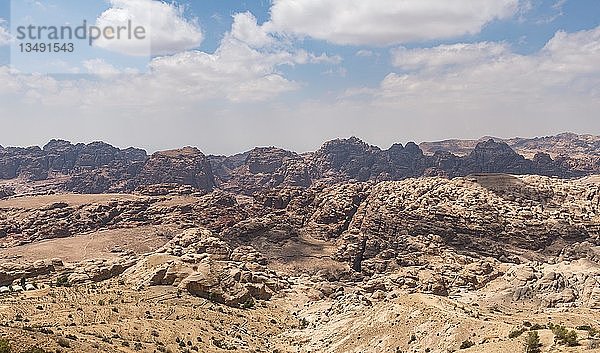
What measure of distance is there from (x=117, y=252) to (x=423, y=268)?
185 ft

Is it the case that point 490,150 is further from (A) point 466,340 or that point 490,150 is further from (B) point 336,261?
(A) point 466,340

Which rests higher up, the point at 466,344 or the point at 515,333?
the point at 515,333

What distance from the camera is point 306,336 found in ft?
137

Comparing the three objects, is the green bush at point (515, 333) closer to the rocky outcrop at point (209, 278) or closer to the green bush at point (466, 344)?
the green bush at point (466, 344)

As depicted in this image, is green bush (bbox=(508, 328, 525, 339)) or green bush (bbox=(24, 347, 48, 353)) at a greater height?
→ green bush (bbox=(24, 347, 48, 353))

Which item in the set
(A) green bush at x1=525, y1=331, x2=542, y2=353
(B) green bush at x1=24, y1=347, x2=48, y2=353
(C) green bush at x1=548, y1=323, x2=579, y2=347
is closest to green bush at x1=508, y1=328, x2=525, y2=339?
(C) green bush at x1=548, y1=323, x2=579, y2=347

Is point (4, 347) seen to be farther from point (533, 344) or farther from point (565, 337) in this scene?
point (565, 337)

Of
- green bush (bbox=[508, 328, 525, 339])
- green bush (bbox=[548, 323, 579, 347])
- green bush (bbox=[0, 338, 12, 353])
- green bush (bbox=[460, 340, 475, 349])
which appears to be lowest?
green bush (bbox=[460, 340, 475, 349])

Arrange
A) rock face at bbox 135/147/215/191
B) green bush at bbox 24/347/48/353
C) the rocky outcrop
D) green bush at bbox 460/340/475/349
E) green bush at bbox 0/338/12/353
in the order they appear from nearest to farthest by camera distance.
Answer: green bush at bbox 0/338/12/353, green bush at bbox 24/347/48/353, green bush at bbox 460/340/475/349, the rocky outcrop, rock face at bbox 135/147/215/191

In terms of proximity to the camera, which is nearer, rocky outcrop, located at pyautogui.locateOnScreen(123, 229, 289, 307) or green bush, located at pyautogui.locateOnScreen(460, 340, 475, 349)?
green bush, located at pyautogui.locateOnScreen(460, 340, 475, 349)

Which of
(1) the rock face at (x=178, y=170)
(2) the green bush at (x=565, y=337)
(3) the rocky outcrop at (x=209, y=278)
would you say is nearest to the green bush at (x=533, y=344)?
(2) the green bush at (x=565, y=337)

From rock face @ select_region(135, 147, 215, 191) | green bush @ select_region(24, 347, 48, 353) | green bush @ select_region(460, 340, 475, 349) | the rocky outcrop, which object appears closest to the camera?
green bush @ select_region(24, 347, 48, 353)

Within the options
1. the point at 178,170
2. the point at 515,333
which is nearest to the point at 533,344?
the point at 515,333

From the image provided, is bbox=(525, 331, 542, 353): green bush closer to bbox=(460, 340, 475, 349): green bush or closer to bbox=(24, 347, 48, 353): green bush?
bbox=(460, 340, 475, 349): green bush
